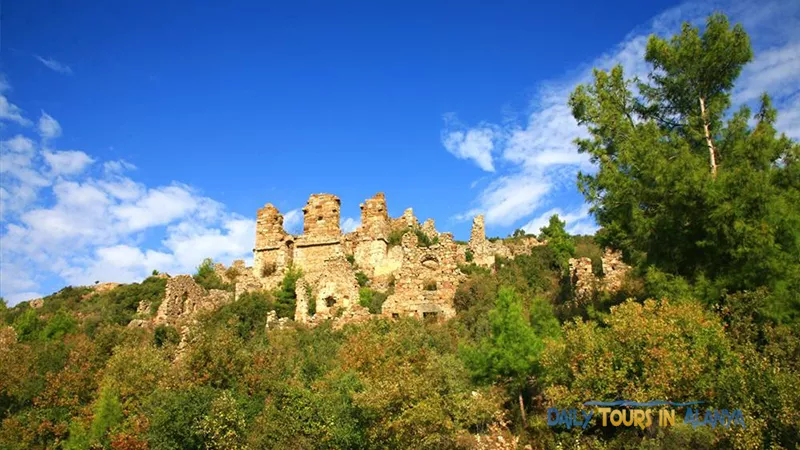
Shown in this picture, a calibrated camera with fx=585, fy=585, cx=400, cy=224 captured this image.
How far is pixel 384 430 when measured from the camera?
1426 centimetres

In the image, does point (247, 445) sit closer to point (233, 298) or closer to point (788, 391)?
point (788, 391)

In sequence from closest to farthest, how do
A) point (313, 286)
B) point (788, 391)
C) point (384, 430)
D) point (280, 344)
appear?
point (788, 391)
point (384, 430)
point (280, 344)
point (313, 286)

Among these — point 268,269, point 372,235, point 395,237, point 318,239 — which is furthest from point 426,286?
point 268,269

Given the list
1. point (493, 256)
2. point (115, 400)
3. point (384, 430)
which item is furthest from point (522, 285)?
point (115, 400)

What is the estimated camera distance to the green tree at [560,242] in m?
33.0

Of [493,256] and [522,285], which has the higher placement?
[493,256]

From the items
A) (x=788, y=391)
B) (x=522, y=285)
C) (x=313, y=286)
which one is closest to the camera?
(x=788, y=391)

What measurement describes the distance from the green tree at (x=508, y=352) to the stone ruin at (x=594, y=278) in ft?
18.7

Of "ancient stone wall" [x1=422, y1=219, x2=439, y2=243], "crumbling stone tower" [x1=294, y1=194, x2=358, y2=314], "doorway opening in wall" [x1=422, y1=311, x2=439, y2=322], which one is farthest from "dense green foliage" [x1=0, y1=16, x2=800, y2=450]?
"ancient stone wall" [x1=422, y1=219, x2=439, y2=243]

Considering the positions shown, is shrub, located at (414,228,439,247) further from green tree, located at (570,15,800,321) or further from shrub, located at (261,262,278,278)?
green tree, located at (570,15,800,321)

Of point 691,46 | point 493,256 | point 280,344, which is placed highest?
point 691,46

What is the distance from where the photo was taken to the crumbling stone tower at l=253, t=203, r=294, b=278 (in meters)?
37.7

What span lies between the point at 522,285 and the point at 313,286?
463 inches

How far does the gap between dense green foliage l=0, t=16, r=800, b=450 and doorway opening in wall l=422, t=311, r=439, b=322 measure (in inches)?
47.4
